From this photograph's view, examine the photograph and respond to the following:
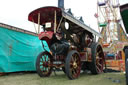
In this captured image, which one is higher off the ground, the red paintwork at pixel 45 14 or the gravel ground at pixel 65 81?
the red paintwork at pixel 45 14

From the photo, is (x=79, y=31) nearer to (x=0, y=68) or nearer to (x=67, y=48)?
(x=67, y=48)

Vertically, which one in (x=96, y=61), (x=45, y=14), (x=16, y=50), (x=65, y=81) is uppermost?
(x=45, y=14)

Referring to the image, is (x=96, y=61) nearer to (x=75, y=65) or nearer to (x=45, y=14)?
(x=75, y=65)

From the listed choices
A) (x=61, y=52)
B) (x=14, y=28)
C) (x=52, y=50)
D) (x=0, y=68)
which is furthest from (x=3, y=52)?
(x=61, y=52)

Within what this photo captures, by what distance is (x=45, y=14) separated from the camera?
4.68 meters

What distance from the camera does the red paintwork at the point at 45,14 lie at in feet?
14.3

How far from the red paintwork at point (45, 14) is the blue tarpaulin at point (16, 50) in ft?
5.33

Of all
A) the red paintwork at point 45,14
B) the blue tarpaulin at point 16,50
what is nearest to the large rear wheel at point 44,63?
the red paintwork at point 45,14

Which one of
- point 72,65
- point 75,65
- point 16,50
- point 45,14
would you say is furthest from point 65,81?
point 16,50

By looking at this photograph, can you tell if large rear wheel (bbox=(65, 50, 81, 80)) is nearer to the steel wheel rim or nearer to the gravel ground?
the steel wheel rim

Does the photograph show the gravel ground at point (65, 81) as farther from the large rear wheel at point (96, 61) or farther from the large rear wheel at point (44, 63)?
the large rear wheel at point (96, 61)

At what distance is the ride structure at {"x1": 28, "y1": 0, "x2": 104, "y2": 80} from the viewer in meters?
4.31

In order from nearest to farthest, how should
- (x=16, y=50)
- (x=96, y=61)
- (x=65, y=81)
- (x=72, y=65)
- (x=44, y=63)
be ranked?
(x=65, y=81), (x=72, y=65), (x=44, y=63), (x=96, y=61), (x=16, y=50)

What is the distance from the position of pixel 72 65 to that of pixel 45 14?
6.47 feet
